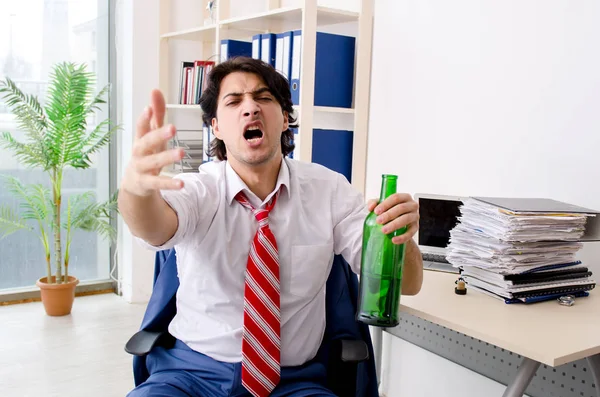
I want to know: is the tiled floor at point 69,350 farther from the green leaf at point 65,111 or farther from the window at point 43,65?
the green leaf at point 65,111

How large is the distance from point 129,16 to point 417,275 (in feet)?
9.71

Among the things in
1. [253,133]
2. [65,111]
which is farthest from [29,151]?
[253,133]

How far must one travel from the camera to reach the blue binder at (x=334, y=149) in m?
2.67

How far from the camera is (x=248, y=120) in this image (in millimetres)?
1681

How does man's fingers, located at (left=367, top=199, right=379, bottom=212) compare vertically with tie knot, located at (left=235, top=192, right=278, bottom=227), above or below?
above

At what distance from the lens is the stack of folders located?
5.49 ft

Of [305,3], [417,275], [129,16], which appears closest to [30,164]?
[129,16]

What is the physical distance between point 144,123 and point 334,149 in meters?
1.64

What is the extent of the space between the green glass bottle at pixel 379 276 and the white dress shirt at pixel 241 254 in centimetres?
15

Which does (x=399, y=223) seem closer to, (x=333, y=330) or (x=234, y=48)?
(x=333, y=330)

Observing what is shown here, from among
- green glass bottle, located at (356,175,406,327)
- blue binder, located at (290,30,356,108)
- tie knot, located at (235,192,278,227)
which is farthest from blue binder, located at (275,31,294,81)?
green glass bottle, located at (356,175,406,327)

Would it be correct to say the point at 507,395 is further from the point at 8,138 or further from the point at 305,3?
the point at 8,138

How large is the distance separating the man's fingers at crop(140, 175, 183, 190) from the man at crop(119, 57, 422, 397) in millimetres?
263

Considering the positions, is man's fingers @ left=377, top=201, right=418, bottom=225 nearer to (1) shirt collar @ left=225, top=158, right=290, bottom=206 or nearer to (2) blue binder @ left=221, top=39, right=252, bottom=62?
(1) shirt collar @ left=225, top=158, right=290, bottom=206
